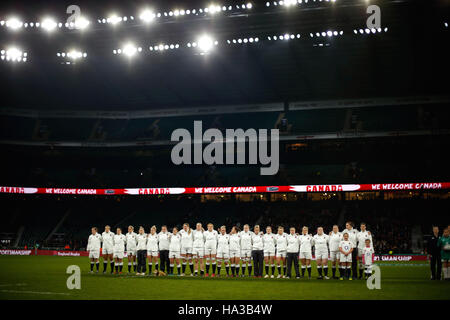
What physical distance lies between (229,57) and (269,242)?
25240mm

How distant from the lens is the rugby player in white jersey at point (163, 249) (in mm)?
21547

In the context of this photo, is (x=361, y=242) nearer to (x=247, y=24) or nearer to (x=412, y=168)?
(x=247, y=24)

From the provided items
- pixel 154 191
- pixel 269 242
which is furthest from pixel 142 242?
pixel 154 191

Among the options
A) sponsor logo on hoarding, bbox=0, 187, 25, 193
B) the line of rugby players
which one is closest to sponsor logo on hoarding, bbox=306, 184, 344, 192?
the line of rugby players

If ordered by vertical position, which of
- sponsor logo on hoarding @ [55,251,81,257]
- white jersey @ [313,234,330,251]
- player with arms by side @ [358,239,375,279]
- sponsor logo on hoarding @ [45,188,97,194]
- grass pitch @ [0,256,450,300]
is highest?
sponsor logo on hoarding @ [45,188,97,194]

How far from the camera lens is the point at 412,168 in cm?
4284

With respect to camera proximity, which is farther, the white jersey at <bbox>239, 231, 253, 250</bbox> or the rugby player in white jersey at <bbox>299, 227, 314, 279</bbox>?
the white jersey at <bbox>239, 231, 253, 250</bbox>

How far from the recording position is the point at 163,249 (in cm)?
2172

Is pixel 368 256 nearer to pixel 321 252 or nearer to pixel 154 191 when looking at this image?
pixel 321 252

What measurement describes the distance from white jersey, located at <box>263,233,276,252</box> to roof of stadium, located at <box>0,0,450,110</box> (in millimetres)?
15592

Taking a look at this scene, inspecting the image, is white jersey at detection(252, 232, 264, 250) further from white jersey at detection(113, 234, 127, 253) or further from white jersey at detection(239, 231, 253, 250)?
white jersey at detection(113, 234, 127, 253)

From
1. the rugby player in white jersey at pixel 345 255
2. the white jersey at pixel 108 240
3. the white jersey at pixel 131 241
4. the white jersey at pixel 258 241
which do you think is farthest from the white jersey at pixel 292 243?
the white jersey at pixel 108 240

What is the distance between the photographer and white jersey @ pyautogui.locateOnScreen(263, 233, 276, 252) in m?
21.5
